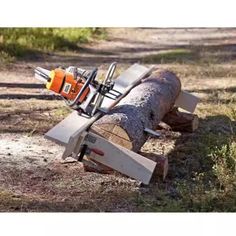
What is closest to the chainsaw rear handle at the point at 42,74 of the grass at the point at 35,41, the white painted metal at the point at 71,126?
the white painted metal at the point at 71,126

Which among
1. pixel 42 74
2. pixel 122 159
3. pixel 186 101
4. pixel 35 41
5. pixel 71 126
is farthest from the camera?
pixel 35 41

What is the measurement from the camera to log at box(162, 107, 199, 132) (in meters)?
5.01

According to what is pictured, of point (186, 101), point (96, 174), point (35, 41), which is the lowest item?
point (35, 41)

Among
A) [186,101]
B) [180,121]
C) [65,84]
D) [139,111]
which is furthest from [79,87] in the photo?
[186,101]

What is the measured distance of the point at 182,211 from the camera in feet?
11.5

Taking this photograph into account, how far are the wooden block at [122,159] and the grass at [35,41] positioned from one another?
3.62m

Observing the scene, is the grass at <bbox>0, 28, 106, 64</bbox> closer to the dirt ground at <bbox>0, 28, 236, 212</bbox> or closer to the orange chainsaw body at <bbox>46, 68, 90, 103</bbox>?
the dirt ground at <bbox>0, 28, 236, 212</bbox>

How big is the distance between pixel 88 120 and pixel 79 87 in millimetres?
209

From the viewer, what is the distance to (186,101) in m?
5.24

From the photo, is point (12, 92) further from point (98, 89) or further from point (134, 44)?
point (134, 44)

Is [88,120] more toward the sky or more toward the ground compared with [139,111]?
more toward the ground

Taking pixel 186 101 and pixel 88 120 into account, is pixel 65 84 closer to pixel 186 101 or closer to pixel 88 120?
pixel 88 120

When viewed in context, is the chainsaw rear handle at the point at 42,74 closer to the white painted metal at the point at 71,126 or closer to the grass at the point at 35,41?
the white painted metal at the point at 71,126
